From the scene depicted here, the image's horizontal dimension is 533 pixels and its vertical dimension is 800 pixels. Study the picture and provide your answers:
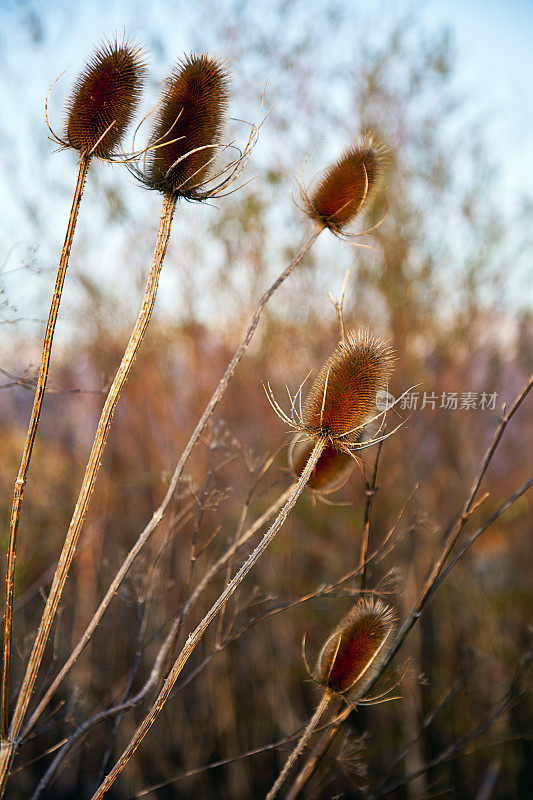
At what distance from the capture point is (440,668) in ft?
16.4

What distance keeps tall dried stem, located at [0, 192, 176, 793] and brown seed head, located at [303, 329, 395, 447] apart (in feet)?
1.29

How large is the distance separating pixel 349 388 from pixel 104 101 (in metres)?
0.76

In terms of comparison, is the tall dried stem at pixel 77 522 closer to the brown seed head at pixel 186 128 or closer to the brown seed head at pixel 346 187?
the brown seed head at pixel 186 128

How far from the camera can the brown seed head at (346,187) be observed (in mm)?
1448

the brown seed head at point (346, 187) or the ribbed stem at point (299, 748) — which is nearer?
the ribbed stem at point (299, 748)

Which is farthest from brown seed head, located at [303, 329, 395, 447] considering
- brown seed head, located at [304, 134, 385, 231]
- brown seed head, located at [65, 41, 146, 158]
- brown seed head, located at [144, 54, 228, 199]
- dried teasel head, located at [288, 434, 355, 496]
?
brown seed head, located at [65, 41, 146, 158]

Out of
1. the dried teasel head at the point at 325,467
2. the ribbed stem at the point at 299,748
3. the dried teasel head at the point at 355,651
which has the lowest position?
the ribbed stem at the point at 299,748

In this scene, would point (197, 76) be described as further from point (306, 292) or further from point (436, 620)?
point (436, 620)

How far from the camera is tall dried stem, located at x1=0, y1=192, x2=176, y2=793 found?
1.13 metres

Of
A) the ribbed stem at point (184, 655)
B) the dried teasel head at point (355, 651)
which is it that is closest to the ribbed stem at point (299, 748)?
the dried teasel head at point (355, 651)

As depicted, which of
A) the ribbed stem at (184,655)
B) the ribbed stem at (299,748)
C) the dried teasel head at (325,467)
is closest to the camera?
the ribbed stem at (184,655)

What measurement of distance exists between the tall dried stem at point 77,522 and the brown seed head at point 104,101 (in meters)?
0.22

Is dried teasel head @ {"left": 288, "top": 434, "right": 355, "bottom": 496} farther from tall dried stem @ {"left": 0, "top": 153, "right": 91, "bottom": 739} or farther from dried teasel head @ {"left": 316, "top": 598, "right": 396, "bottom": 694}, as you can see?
tall dried stem @ {"left": 0, "top": 153, "right": 91, "bottom": 739}

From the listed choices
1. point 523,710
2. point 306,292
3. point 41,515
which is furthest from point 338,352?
point 523,710
